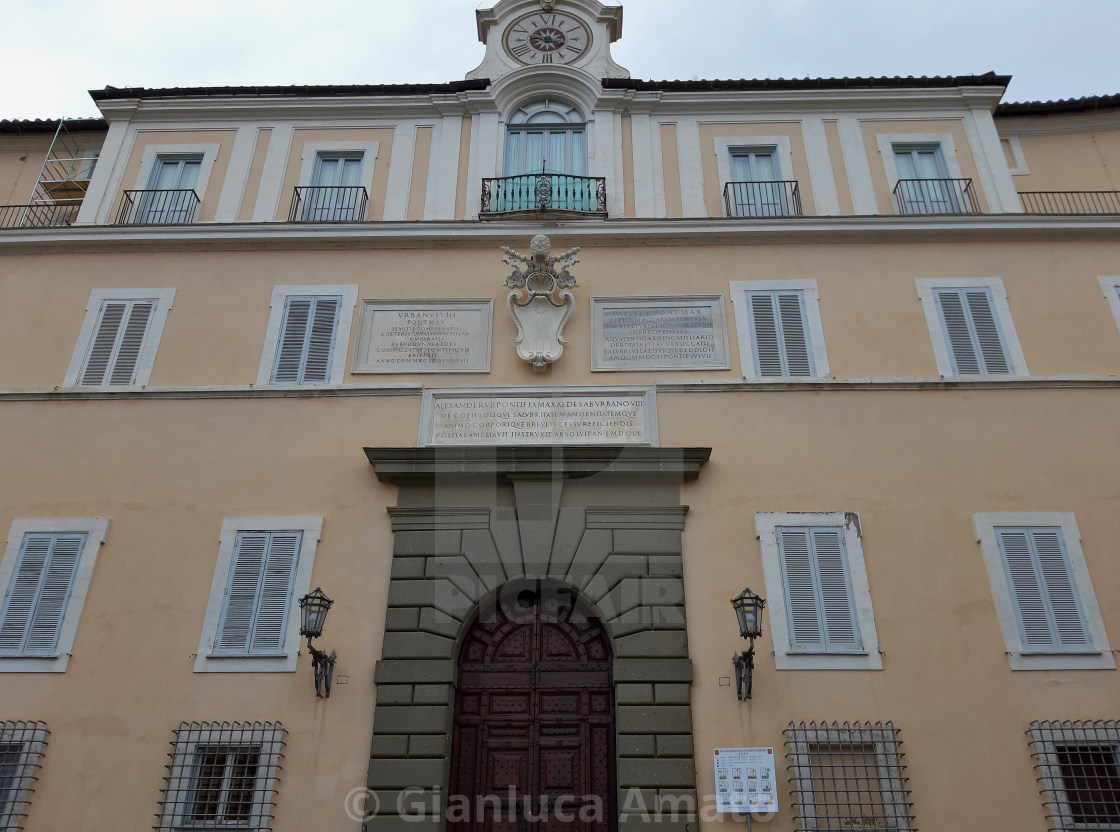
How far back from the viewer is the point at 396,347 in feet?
41.0

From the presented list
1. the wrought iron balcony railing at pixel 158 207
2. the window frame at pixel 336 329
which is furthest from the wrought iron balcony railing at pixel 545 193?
the wrought iron balcony railing at pixel 158 207

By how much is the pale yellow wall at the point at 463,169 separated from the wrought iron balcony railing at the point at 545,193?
329mm

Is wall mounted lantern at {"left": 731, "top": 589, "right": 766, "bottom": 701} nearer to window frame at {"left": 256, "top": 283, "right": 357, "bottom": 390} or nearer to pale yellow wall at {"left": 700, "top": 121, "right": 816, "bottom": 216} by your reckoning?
window frame at {"left": 256, "top": 283, "right": 357, "bottom": 390}

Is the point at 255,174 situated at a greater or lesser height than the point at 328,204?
greater

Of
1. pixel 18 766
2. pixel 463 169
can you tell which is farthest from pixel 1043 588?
pixel 18 766

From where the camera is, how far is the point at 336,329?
41.6 ft

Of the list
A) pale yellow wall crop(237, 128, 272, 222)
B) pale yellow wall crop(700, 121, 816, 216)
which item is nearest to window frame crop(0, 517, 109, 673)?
pale yellow wall crop(237, 128, 272, 222)

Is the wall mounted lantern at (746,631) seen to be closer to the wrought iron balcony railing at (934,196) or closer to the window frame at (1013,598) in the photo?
the window frame at (1013,598)

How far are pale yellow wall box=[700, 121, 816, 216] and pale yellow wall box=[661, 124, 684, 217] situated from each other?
0.40 meters

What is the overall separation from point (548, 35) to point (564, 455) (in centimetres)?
804

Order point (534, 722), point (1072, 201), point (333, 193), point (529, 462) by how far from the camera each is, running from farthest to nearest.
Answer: point (1072, 201) < point (333, 193) < point (529, 462) < point (534, 722)

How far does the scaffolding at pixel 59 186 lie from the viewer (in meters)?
14.6

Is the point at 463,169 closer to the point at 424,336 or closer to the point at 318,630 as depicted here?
the point at 424,336

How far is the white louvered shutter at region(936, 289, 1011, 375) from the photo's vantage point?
1216 centimetres
